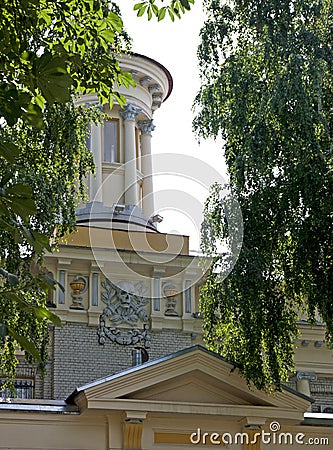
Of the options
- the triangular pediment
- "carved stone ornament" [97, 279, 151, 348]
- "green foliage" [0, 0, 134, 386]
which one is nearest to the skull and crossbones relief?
"carved stone ornament" [97, 279, 151, 348]

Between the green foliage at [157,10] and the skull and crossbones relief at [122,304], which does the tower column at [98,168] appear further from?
the green foliage at [157,10]

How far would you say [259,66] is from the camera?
45.5 ft

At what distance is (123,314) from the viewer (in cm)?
1741

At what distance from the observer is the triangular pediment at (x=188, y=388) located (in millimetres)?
11438

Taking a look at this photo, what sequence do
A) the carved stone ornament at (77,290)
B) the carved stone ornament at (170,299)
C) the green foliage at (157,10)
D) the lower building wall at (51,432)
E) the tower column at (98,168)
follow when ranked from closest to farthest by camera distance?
1. the green foliage at (157,10)
2. the lower building wall at (51,432)
3. the carved stone ornament at (77,290)
4. the carved stone ornament at (170,299)
5. the tower column at (98,168)

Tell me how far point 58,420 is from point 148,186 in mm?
11347

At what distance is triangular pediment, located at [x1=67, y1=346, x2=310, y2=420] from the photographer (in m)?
11.4

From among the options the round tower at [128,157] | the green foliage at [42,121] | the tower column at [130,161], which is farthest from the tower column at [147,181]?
the green foliage at [42,121]

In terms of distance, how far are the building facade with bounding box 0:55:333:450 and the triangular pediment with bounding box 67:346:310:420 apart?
1 centimetres

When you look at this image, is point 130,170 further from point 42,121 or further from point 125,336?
point 42,121

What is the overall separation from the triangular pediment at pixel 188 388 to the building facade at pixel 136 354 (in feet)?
0.05

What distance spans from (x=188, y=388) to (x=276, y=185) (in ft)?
10.6

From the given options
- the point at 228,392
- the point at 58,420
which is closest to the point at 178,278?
the point at 228,392

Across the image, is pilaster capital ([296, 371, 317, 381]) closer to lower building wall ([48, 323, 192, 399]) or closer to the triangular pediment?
lower building wall ([48, 323, 192, 399])
